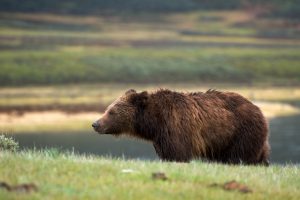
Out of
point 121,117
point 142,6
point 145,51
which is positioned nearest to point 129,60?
point 145,51

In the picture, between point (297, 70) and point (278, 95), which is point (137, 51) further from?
point (278, 95)

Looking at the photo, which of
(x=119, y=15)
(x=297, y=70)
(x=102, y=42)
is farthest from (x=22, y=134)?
(x=119, y=15)

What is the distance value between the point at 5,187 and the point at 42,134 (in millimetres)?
35861

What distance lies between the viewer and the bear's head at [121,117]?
42.9 feet

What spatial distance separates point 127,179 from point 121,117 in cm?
398

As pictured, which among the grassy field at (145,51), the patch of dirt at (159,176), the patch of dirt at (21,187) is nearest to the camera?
the patch of dirt at (21,187)

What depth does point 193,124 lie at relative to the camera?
12.7 m

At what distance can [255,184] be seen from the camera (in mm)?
9484

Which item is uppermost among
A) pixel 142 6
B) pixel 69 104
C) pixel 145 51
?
pixel 142 6

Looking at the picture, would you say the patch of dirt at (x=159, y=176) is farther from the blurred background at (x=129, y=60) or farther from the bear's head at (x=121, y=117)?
the blurred background at (x=129, y=60)

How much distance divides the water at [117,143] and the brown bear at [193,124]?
20.6 metres

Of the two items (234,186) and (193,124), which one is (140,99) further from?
(234,186)

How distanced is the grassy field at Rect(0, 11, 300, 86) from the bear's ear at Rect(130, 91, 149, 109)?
63291mm

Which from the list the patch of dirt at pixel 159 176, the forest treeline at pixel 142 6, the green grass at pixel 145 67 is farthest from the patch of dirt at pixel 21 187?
the forest treeline at pixel 142 6
